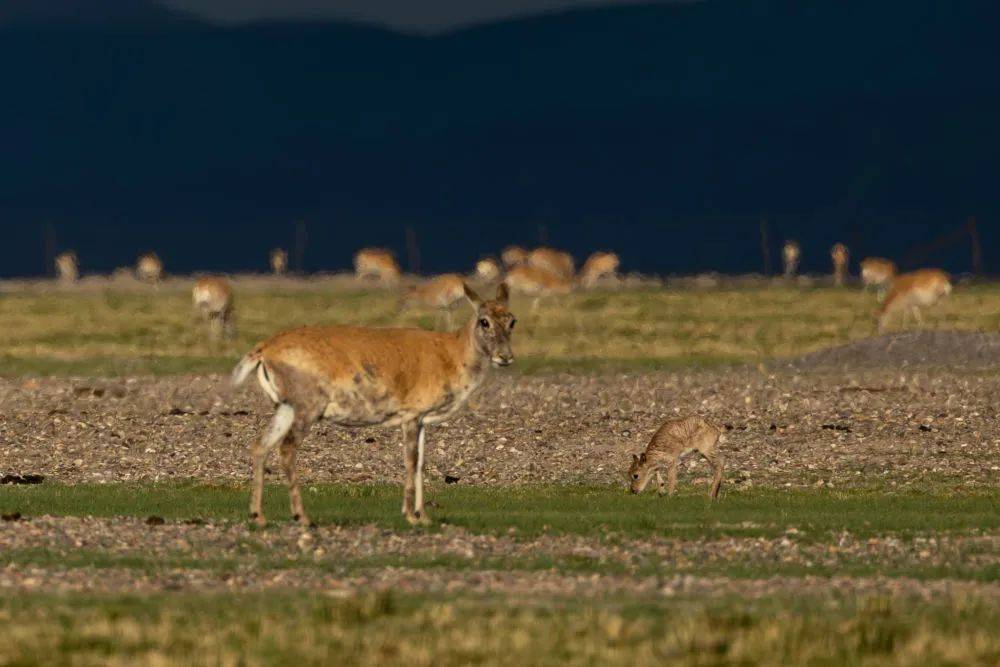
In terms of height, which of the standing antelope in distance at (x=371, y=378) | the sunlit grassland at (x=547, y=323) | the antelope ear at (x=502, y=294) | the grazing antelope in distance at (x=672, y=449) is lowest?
the grazing antelope in distance at (x=672, y=449)

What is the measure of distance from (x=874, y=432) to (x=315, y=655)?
20.2 m

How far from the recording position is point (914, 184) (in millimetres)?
191750

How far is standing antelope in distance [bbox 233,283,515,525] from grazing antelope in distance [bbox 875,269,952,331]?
125 feet

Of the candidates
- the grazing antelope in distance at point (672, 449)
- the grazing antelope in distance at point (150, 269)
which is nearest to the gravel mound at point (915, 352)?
the grazing antelope in distance at point (672, 449)

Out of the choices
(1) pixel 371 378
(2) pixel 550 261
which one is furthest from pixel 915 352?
(2) pixel 550 261

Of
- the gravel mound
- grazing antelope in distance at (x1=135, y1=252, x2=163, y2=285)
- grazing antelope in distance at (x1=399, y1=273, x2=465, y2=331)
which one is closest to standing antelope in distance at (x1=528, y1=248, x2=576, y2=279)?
grazing antelope in distance at (x1=135, y1=252, x2=163, y2=285)

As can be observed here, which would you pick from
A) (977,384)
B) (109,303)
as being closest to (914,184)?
(109,303)

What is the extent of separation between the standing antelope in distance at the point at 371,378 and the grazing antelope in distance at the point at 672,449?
498cm

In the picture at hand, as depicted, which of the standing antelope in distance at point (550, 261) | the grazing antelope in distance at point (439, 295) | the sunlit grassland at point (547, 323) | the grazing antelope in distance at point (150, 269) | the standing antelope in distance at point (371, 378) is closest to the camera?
the standing antelope in distance at point (371, 378)

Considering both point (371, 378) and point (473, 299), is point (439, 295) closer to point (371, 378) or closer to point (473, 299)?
point (473, 299)

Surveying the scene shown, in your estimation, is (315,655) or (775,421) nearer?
(315,655)

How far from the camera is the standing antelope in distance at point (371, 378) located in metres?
21.7

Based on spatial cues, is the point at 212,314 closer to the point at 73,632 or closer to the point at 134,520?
the point at 134,520

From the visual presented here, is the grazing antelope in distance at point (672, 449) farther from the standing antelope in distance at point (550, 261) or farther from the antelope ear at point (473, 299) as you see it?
the standing antelope in distance at point (550, 261)
